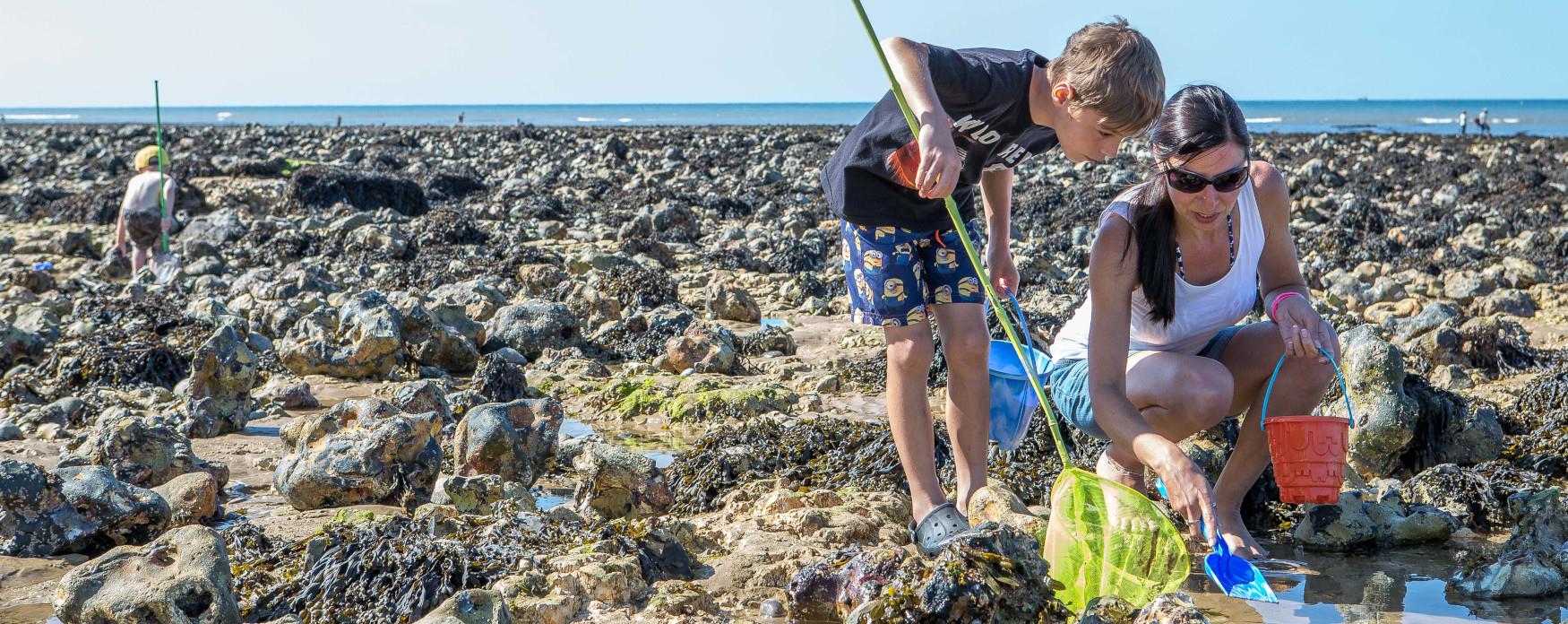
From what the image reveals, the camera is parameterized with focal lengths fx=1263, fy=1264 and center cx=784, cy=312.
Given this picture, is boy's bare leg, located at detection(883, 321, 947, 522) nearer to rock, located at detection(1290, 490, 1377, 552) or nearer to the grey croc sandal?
the grey croc sandal

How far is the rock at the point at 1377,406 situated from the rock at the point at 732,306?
12.1 ft

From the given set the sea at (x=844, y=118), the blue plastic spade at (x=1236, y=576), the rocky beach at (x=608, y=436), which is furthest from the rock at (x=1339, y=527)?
the sea at (x=844, y=118)

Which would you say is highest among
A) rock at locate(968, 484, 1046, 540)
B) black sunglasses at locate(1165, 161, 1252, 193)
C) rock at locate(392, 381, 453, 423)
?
black sunglasses at locate(1165, 161, 1252, 193)

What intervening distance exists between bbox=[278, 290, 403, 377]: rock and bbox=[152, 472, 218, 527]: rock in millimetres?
2046

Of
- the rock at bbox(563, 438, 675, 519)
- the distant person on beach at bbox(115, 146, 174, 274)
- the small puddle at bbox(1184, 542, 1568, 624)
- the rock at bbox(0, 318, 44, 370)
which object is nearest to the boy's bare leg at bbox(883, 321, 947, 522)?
the small puddle at bbox(1184, 542, 1568, 624)

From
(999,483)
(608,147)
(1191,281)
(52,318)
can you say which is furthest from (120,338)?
(608,147)

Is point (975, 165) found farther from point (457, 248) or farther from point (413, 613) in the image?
point (457, 248)

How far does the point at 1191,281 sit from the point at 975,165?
59 cm

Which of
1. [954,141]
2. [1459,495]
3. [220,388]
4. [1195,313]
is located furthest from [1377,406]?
[220,388]

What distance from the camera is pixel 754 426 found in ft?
13.9

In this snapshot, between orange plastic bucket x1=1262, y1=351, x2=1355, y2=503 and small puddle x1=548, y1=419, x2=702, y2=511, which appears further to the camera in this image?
small puddle x1=548, y1=419, x2=702, y2=511

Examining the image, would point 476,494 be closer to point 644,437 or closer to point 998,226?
point 644,437

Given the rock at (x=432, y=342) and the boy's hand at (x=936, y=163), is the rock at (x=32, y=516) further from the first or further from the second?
the rock at (x=432, y=342)

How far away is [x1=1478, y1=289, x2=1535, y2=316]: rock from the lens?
6816 millimetres
